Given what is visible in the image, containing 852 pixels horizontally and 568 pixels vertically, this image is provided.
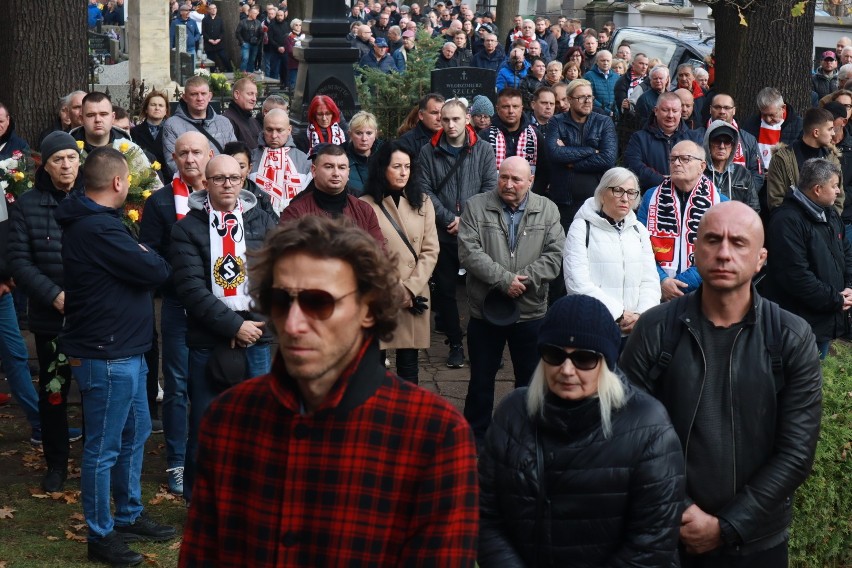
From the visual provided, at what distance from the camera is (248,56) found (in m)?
31.5

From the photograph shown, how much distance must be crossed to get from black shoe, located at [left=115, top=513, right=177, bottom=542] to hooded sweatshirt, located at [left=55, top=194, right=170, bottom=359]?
0.97m

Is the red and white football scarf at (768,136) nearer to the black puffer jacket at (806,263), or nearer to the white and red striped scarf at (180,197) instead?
the black puffer jacket at (806,263)

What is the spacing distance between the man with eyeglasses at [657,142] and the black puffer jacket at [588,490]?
6499 mm

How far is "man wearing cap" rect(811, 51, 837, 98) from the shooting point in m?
17.3

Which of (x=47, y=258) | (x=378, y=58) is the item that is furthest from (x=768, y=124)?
(x=378, y=58)

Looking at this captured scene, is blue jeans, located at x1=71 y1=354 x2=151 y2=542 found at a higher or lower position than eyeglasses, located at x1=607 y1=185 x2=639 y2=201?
lower

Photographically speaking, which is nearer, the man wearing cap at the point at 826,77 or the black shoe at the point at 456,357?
the black shoe at the point at 456,357

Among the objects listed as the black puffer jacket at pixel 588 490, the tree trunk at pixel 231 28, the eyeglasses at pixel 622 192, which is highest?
the tree trunk at pixel 231 28

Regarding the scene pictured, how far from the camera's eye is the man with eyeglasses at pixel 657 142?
1009 centimetres

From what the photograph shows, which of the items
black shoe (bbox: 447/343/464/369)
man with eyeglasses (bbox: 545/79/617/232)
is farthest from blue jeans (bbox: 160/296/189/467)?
man with eyeglasses (bbox: 545/79/617/232)

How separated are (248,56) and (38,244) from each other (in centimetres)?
2540

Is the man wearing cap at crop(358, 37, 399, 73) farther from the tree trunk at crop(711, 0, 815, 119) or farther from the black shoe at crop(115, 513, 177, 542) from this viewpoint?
the black shoe at crop(115, 513, 177, 542)

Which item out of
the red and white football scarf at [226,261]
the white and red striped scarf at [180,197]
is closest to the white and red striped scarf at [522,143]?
the white and red striped scarf at [180,197]

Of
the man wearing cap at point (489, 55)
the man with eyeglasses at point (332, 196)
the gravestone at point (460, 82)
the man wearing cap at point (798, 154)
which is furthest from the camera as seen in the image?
the man wearing cap at point (489, 55)
